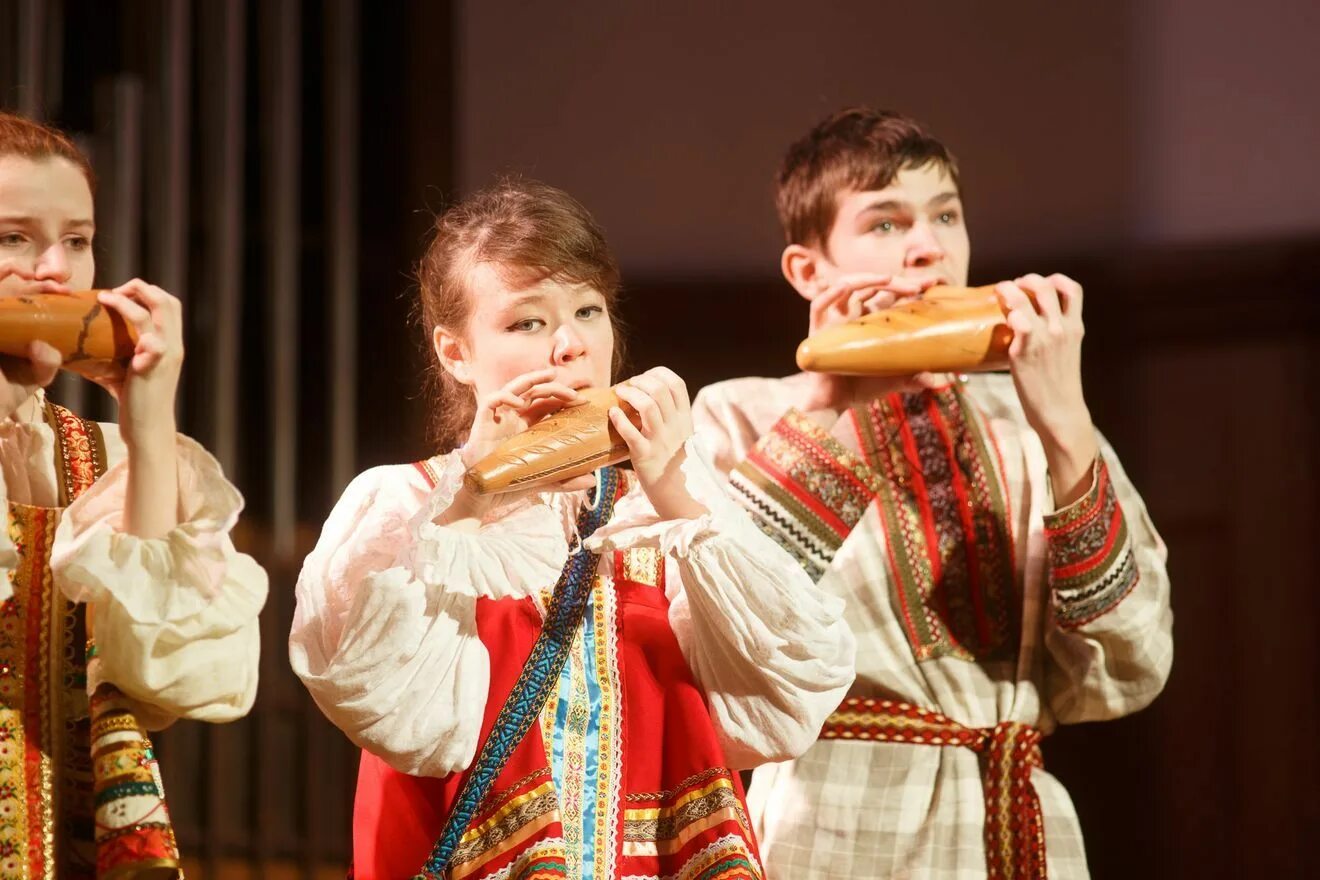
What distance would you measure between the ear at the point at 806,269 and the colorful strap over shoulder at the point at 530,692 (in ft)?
1.59

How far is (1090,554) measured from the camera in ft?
5.40

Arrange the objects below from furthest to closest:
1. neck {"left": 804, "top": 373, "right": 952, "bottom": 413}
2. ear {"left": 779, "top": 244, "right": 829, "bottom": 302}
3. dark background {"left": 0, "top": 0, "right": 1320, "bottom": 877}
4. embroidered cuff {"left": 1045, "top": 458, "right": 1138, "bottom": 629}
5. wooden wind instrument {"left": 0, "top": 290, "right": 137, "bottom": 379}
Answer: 1. dark background {"left": 0, "top": 0, "right": 1320, "bottom": 877}
2. ear {"left": 779, "top": 244, "right": 829, "bottom": 302}
3. neck {"left": 804, "top": 373, "right": 952, "bottom": 413}
4. embroidered cuff {"left": 1045, "top": 458, "right": 1138, "bottom": 629}
5. wooden wind instrument {"left": 0, "top": 290, "right": 137, "bottom": 379}

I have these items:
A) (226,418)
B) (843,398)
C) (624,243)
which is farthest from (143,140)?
(843,398)

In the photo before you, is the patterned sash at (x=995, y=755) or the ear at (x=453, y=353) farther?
the patterned sash at (x=995, y=755)

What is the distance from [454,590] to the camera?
53.1 inches

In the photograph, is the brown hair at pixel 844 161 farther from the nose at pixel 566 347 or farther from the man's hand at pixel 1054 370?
the nose at pixel 566 347

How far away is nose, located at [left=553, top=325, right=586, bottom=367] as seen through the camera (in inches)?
57.6

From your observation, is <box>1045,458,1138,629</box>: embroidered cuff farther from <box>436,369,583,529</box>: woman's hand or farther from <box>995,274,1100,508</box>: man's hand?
<box>436,369,583,529</box>: woman's hand

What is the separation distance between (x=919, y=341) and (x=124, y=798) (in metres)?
0.78

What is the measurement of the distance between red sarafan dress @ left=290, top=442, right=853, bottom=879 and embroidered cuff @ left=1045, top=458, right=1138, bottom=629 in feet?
1.01

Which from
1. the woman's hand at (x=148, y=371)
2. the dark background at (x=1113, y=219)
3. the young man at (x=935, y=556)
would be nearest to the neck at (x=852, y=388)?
the young man at (x=935, y=556)

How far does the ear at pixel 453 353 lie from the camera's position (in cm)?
153

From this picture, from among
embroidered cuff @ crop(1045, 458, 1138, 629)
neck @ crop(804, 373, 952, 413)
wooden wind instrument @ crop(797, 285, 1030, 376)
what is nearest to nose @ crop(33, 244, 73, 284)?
wooden wind instrument @ crop(797, 285, 1030, 376)

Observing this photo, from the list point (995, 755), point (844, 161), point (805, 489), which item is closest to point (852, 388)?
point (805, 489)
